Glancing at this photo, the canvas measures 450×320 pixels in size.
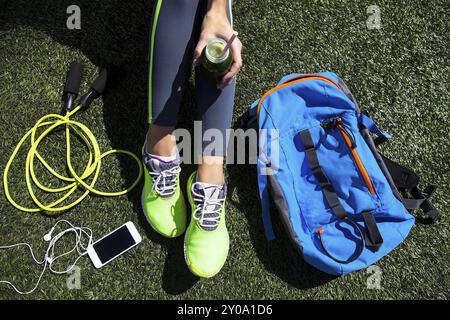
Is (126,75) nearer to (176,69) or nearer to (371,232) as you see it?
(176,69)

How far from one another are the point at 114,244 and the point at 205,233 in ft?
1.25

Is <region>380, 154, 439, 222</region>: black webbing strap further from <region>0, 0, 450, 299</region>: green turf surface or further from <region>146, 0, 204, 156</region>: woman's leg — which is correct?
<region>146, 0, 204, 156</region>: woman's leg

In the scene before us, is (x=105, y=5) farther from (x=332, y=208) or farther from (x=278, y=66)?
(x=332, y=208)

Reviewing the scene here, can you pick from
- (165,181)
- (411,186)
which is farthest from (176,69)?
(411,186)

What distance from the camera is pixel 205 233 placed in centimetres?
131

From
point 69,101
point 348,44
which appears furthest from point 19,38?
point 348,44

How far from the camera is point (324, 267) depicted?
134 cm

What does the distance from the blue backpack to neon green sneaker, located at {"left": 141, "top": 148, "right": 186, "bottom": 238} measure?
32 centimetres

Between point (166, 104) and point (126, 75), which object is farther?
point (126, 75)

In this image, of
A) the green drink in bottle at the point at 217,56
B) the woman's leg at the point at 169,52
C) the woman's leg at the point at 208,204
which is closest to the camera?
the green drink in bottle at the point at 217,56

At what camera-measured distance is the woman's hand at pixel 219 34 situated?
3.43 feet

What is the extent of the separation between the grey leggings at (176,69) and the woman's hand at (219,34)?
69 millimetres

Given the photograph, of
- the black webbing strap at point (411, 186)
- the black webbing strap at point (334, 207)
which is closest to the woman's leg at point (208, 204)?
the black webbing strap at point (334, 207)

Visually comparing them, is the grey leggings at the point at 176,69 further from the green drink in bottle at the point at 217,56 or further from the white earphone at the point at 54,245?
the white earphone at the point at 54,245
